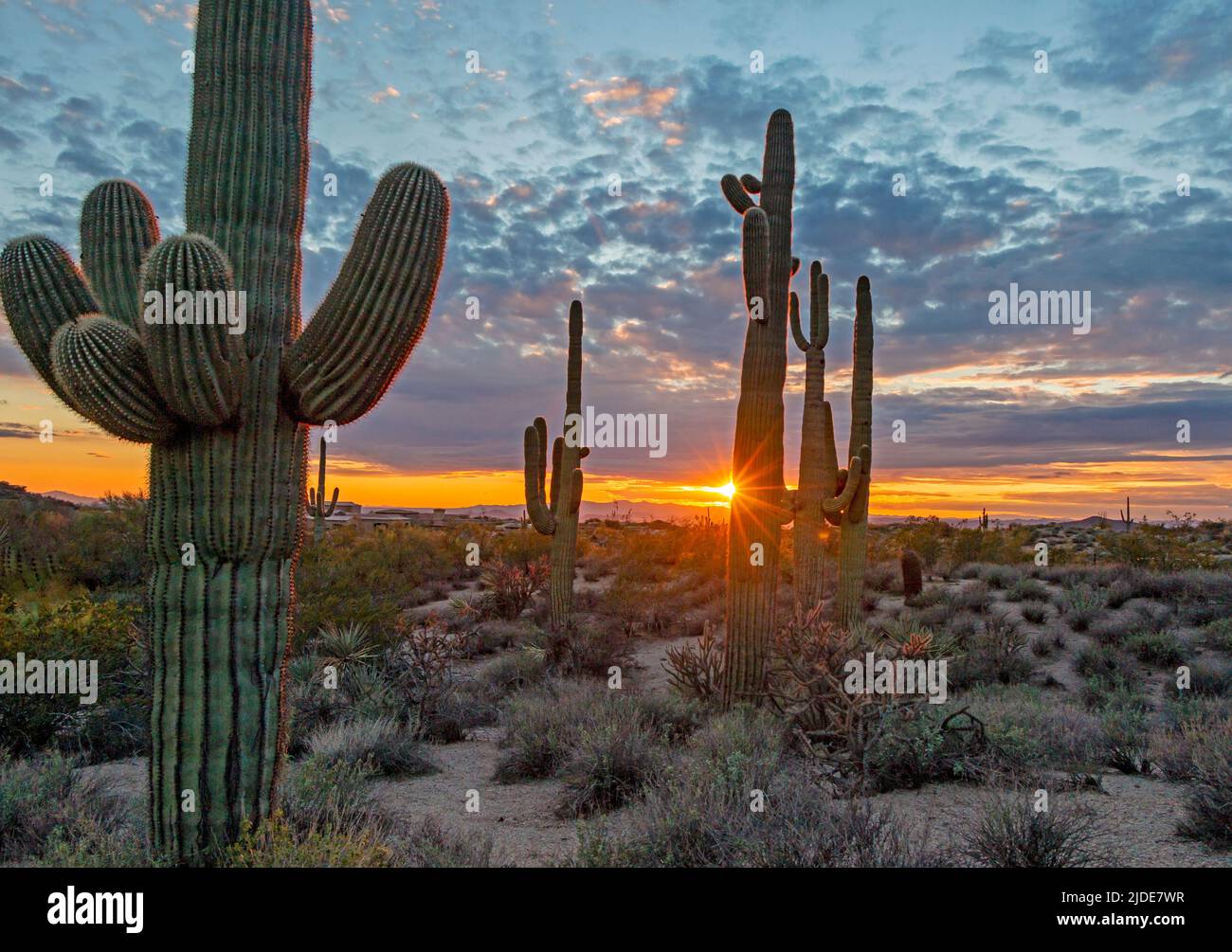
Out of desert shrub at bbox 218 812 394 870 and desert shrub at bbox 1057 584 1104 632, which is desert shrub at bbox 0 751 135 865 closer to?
desert shrub at bbox 218 812 394 870

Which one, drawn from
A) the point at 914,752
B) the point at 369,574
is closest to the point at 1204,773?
the point at 914,752

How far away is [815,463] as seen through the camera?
1411cm

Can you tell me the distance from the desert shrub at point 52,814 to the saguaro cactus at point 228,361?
0.91 meters

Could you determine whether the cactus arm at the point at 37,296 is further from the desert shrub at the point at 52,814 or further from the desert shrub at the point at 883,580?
the desert shrub at the point at 883,580

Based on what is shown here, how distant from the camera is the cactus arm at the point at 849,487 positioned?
13.8 meters

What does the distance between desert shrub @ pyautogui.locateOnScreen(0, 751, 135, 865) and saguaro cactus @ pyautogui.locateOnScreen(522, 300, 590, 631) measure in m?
9.19

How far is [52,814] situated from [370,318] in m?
4.32

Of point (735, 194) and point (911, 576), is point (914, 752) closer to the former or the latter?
point (735, 194)

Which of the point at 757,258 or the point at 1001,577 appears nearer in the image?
the point at 757,258

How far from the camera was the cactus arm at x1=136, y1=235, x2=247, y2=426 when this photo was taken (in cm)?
472

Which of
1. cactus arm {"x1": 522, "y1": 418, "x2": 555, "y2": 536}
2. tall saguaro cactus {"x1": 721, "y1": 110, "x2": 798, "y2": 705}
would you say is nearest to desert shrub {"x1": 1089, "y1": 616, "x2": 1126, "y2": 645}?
tall saguaro cactus {"x1": 721, "y1": 110, "x2": 798, "y2": 705}

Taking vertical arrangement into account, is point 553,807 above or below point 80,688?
below

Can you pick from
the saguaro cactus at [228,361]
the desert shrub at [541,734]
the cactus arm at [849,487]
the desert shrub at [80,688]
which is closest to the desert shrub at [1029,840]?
the desert shrub at [541,734]
